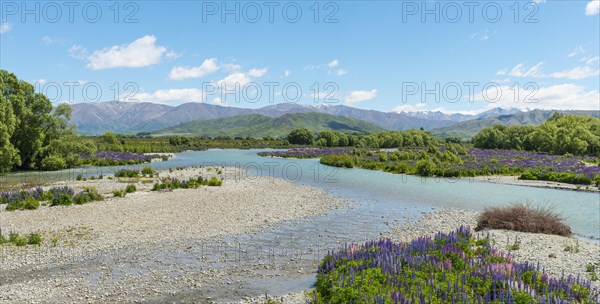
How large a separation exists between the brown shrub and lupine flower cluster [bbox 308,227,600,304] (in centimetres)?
750

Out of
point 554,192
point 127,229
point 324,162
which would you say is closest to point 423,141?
point 324,162

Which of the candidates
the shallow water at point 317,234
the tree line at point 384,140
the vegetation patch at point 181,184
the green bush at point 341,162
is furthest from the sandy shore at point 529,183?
the tree line at point 384,140

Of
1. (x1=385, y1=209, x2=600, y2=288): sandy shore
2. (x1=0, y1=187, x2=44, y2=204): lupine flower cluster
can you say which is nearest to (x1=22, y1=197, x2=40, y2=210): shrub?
(x1=0, y1=187, x2=44, y2=204): lupine flower cluster

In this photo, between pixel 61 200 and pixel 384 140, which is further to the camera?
pixel 384 140

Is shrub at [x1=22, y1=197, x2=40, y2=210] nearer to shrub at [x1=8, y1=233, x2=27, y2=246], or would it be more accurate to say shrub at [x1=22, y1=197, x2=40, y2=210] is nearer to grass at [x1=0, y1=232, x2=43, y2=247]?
shrub at [x1=8, y1=233, x2=27, y2=246]

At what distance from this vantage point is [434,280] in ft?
37.9

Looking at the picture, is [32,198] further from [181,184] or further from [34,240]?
[181,184]

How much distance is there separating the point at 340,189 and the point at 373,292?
3059 cm

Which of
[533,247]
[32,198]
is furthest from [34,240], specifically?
[533,247]

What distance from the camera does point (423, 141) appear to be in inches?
6245

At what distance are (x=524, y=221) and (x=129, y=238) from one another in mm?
22323

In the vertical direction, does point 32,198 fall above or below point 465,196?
above

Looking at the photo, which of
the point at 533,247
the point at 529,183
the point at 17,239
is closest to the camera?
the point at 533,247

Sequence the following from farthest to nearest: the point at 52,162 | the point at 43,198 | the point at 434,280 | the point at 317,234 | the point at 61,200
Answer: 1. the point at 52,162
2. the point at 43,198
3. the point at 61,200
4. the point at 317,234
5. the point at 434,280
